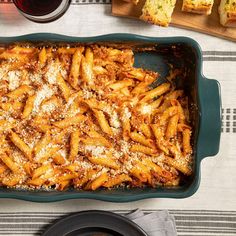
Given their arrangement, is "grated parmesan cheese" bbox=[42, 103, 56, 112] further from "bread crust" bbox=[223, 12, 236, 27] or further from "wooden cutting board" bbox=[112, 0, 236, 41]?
"bread crust" bbox=[223, 12, 236, 27]

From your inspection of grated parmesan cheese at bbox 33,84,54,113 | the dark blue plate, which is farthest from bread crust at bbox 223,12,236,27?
the dark blue plate

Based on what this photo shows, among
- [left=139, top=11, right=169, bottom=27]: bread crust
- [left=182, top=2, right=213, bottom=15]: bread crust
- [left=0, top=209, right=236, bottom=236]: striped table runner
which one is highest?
[left=182, top=2, right=213, bottom=15]: bread crust

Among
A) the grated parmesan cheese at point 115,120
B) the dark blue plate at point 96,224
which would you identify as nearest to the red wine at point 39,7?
the grated parmesan cheese at point 115,120

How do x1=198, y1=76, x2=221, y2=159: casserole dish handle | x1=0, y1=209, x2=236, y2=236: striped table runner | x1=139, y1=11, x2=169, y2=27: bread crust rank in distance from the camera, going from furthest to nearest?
x1=0, y1=209, x2=236, y2=236: striped table runner < x1=139, y1=11, x2=169, y2=27: bread crust < x1=198, y1=76, x2=221, y2=159: casserole dish handle

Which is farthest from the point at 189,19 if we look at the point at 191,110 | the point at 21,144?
the point at 21,144

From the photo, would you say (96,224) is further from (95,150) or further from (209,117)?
(209,117)

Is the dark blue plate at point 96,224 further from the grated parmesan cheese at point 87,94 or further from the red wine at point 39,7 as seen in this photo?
the red wine at point 39,7

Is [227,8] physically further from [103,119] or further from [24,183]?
[24,183]
